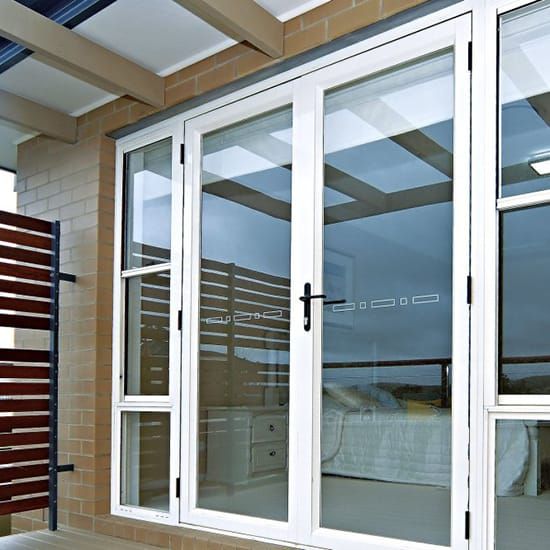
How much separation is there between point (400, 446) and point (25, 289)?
7.98 ft

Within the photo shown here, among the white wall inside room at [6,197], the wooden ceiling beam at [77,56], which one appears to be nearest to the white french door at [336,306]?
the wooden ceiling beam at [77,56]

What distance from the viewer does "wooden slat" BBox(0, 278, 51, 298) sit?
399 centimetres

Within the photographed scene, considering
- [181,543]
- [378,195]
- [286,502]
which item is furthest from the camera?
[181,543]

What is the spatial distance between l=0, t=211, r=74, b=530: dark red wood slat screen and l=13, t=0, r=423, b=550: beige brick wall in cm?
20

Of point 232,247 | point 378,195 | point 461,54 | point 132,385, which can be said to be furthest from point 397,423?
point 132,385

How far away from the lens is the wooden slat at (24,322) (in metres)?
3.98

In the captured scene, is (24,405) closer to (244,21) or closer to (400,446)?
(400,446)

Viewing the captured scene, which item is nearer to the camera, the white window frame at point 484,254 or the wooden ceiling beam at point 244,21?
the white window frame at point 484,254

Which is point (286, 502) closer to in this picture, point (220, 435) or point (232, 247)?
point (220, 435)

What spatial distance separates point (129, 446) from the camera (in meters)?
4.25

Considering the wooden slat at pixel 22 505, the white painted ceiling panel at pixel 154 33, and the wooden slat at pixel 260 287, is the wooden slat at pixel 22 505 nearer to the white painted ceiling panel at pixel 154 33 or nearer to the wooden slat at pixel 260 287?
the wooden slat at pixel 260 287

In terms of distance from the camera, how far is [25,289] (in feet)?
13.5

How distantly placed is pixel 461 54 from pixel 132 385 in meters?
2.70

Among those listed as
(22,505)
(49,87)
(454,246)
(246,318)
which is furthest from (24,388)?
(454,246)
